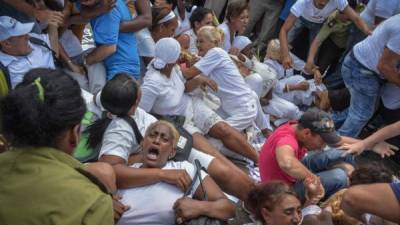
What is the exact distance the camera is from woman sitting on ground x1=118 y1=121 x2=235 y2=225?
9.41ft

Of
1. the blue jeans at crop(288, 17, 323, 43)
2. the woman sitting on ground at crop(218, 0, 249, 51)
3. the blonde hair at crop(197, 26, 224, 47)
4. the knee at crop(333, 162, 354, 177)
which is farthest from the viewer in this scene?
the blue jeans at crop(288, 17, 323, 43)

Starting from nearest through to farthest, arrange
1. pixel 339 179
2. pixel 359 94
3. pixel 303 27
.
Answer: pixel 339 179 < pixel 359 94 < pixel 303 27

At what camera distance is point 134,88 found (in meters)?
3.30

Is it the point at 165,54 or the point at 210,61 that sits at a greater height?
the point at 165,54

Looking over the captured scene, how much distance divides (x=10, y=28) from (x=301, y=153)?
6.37ft

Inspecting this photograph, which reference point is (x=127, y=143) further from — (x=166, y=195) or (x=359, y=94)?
(x=359, y=94)

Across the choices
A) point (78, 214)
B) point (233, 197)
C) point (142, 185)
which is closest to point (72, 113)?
point (78, 214)

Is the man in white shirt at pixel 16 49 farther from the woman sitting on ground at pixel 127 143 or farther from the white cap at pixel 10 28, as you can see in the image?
the woman sitting on ground at pixel 127 143

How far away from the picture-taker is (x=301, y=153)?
3.61 meters

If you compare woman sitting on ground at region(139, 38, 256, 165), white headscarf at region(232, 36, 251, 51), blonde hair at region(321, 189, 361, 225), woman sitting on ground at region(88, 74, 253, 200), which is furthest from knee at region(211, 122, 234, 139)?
white headscarf at region(232, 36, 251, 51)

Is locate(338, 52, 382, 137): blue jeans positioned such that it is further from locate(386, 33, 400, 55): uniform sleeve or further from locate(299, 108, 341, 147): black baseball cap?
locate(299, 108, 341, 147): black baseball cap

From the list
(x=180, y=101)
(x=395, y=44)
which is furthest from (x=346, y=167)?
(x=180, y=101)

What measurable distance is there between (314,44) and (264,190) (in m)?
3.39

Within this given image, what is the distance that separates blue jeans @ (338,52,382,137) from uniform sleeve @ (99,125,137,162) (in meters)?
2.16
